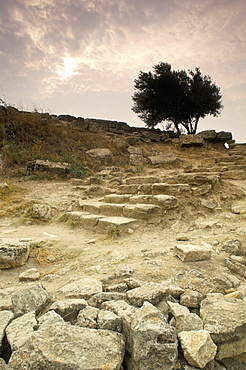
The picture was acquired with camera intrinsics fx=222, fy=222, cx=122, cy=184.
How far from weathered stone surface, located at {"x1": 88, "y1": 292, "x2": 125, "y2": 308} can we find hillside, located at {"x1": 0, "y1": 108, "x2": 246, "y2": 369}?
0.11m

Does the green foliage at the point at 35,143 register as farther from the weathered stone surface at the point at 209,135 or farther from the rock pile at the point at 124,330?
the weathered stone surface at the point at 209,135

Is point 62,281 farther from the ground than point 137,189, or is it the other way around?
point 137,189

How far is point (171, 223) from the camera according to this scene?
404 centimetres

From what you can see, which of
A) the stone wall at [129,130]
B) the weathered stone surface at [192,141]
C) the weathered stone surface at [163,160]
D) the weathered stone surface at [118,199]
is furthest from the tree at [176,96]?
the weathered stone surface at [118,199]

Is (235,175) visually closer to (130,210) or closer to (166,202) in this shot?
(166,202)

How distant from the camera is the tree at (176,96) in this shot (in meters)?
17.4

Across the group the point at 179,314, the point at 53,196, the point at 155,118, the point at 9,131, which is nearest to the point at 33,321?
the point at 179,314

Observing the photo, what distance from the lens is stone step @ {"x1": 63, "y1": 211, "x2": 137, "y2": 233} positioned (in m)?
3.78

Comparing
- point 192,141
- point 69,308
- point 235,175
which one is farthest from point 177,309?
point 192,141

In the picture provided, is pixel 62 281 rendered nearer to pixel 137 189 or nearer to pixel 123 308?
pixel 123 308

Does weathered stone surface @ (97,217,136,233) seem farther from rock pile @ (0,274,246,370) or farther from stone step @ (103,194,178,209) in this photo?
rock pile @ (0,274,246,370)

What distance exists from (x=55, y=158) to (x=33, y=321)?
8.46 meters

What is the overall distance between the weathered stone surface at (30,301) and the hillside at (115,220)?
0.38 ft

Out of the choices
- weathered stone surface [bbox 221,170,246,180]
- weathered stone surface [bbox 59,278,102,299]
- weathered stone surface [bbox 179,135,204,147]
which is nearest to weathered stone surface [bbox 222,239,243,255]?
weathered stone surface [bbox 59,278,102,299]
